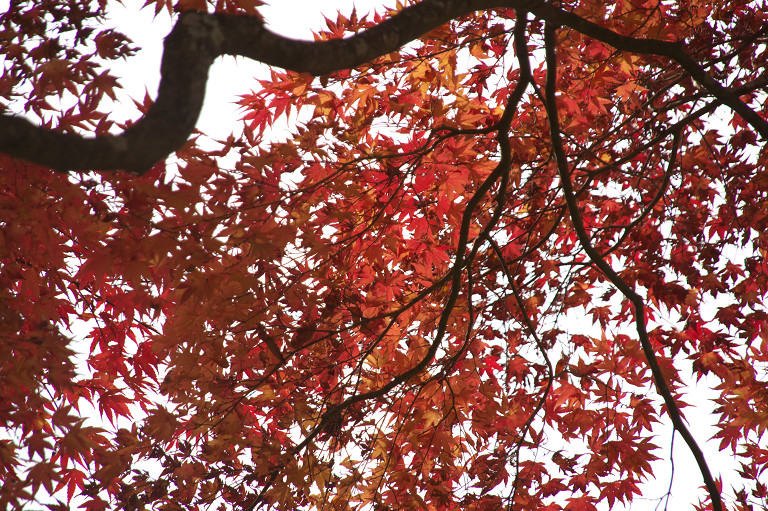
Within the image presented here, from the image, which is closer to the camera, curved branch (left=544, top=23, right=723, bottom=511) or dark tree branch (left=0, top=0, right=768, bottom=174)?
dark tree branch (left=0, top=0, right=768, bottom=174)

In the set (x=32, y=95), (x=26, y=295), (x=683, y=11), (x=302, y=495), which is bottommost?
(x=302, y=495)

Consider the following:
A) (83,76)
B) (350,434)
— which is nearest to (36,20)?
(83,76)

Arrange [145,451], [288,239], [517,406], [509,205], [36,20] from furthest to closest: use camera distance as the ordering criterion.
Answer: [509,205]
[517,406]
[145,451]
[288,239]
[36,20]

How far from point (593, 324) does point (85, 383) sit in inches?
126

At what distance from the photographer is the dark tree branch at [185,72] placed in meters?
1.22

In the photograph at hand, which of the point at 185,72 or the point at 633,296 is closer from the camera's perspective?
the point at 185,72

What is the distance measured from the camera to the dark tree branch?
122 centimetres

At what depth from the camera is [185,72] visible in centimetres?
133

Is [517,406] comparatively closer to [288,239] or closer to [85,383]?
[288,239]

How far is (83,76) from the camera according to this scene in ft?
7.43

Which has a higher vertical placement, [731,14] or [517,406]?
[731,14]

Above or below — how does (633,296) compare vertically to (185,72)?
above

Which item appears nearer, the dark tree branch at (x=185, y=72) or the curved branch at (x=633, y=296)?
the dark tree branch at (x=185, y=72)

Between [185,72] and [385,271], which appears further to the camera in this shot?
[385,271]
